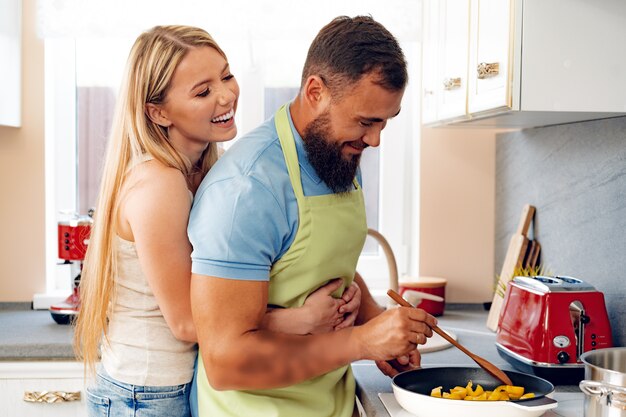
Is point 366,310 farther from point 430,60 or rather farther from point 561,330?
point 430,60

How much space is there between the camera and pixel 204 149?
6.20 ft

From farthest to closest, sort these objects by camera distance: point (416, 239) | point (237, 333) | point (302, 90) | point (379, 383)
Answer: point (416, 239)
point (379, 383)
point (302, 90)
point (237, 333)

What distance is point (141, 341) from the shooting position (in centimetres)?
174

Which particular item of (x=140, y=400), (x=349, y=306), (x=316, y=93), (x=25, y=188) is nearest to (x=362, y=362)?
(x=349, y=306)

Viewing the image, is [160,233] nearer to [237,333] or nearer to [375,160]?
[237,333]

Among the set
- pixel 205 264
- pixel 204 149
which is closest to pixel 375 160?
pixel 204 149

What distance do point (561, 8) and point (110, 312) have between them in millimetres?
1126

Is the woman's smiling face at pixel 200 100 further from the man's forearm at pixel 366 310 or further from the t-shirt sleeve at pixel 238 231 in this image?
the man's forearm at pixel 366 310

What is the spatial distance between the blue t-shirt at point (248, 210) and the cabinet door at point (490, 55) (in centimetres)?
50

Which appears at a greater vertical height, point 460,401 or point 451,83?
point 451,83

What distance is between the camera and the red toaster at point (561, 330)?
1848 mm

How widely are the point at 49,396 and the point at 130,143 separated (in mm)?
894

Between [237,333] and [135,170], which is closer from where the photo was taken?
[237,333]

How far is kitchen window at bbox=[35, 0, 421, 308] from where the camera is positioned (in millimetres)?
2807
